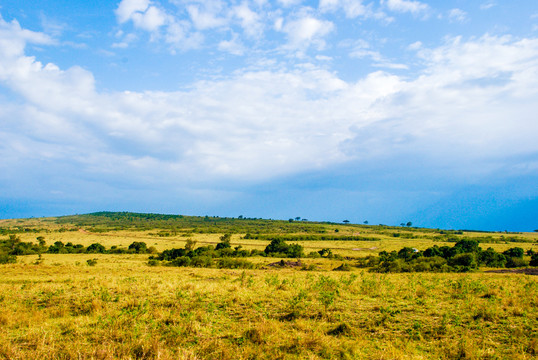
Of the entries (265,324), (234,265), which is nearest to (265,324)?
(265,324)

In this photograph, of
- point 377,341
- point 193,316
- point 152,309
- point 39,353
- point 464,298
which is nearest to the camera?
point 39,353

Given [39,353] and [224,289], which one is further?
[224,289]

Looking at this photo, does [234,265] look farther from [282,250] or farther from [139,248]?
[139,248]

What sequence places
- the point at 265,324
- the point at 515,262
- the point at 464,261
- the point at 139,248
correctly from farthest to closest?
the point at 139,248 < the point at 515,262 < the point at 464,261 < the point at 265,324

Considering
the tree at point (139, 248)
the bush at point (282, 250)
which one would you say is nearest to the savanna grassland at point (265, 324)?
the bush at point (282, 250)

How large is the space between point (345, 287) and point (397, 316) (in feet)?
16.4

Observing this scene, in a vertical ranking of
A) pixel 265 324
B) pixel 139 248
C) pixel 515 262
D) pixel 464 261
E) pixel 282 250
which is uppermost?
pixel 265 324

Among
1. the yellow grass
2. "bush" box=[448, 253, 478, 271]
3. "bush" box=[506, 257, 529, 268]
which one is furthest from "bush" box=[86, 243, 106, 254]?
"bush" box=[506, 257, 529, 268]

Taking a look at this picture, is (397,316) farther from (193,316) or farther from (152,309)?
(152,309)

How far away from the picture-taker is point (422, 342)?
8539mm

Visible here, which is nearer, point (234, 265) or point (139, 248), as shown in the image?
point (234, 265)

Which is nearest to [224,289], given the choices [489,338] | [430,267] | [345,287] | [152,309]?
[152,309]

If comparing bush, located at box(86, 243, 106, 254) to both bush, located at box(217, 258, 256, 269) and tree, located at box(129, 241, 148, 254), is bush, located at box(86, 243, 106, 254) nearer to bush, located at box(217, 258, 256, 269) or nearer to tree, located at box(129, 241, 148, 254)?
tree, located at box(129, 241, 148, 254)

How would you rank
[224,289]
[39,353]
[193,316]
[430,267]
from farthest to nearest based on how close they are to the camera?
[430,267]
[224,289]
[193,316]
[39,353]
